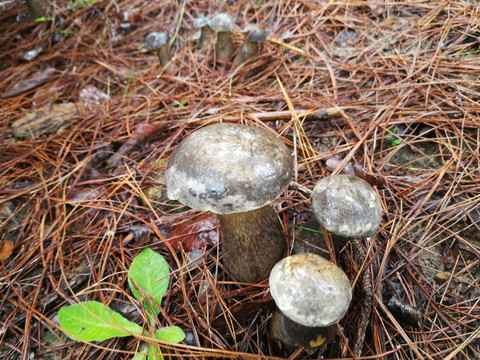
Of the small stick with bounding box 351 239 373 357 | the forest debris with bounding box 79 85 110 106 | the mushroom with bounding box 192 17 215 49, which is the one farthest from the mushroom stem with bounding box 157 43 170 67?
the small stick with bounding box 351 239 373 357

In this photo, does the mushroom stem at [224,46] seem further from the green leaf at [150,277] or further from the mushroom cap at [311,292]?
the mushroom cap at [311,292]

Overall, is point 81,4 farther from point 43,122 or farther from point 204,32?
point 43,122

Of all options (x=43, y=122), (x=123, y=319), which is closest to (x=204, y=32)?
(x=43, y=122)

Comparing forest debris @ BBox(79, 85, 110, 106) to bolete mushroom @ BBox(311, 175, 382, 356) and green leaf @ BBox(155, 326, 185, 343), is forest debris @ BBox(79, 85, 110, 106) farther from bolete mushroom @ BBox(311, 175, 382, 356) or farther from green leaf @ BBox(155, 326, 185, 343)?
bolete mushroom @ BBox(311, 175, 382, 356)

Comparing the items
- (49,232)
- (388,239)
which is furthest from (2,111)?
(388,239)

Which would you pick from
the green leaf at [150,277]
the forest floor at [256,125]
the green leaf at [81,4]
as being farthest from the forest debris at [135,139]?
the green leaf at [81,4]
